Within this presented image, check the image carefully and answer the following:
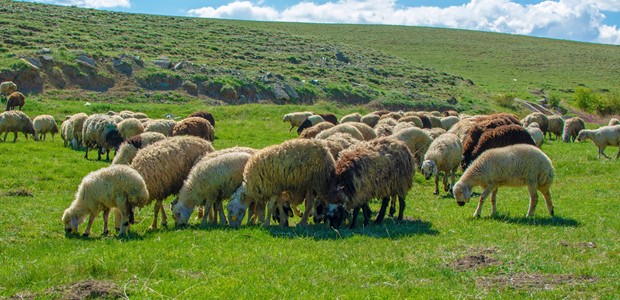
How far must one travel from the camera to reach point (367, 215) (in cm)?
1178

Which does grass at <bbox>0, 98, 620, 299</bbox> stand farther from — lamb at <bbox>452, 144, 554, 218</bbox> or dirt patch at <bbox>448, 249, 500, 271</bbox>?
lamb at <bbox>452, 144, 554, 218</bbox>

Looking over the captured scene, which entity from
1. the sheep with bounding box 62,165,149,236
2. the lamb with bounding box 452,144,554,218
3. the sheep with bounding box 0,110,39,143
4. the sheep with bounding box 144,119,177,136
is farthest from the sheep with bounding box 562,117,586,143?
the sheep with bounding box 62,165,149,236

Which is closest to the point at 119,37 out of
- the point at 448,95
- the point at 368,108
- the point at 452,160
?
the point at 368,108

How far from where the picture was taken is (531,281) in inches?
276

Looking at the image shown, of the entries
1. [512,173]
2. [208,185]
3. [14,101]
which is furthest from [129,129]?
[512,173]

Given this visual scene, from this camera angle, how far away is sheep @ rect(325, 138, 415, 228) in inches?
442

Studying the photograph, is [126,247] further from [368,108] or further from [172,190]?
[368,108]

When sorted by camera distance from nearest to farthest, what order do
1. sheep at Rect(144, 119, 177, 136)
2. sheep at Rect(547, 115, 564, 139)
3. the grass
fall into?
the grass, sheep at Rect(144, 119, 177, 136), sheep at Rect(547, 115, 564, 139)

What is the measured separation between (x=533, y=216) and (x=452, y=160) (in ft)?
16.3

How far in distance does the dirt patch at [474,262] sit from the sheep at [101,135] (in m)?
15.9

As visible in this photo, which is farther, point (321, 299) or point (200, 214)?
point (200, 214)

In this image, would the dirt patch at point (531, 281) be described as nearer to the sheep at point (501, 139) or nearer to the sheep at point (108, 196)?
the sheep at point (108, 196)

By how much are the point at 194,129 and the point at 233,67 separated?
2977 cm

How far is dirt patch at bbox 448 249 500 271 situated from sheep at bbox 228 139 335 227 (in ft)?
12.4
